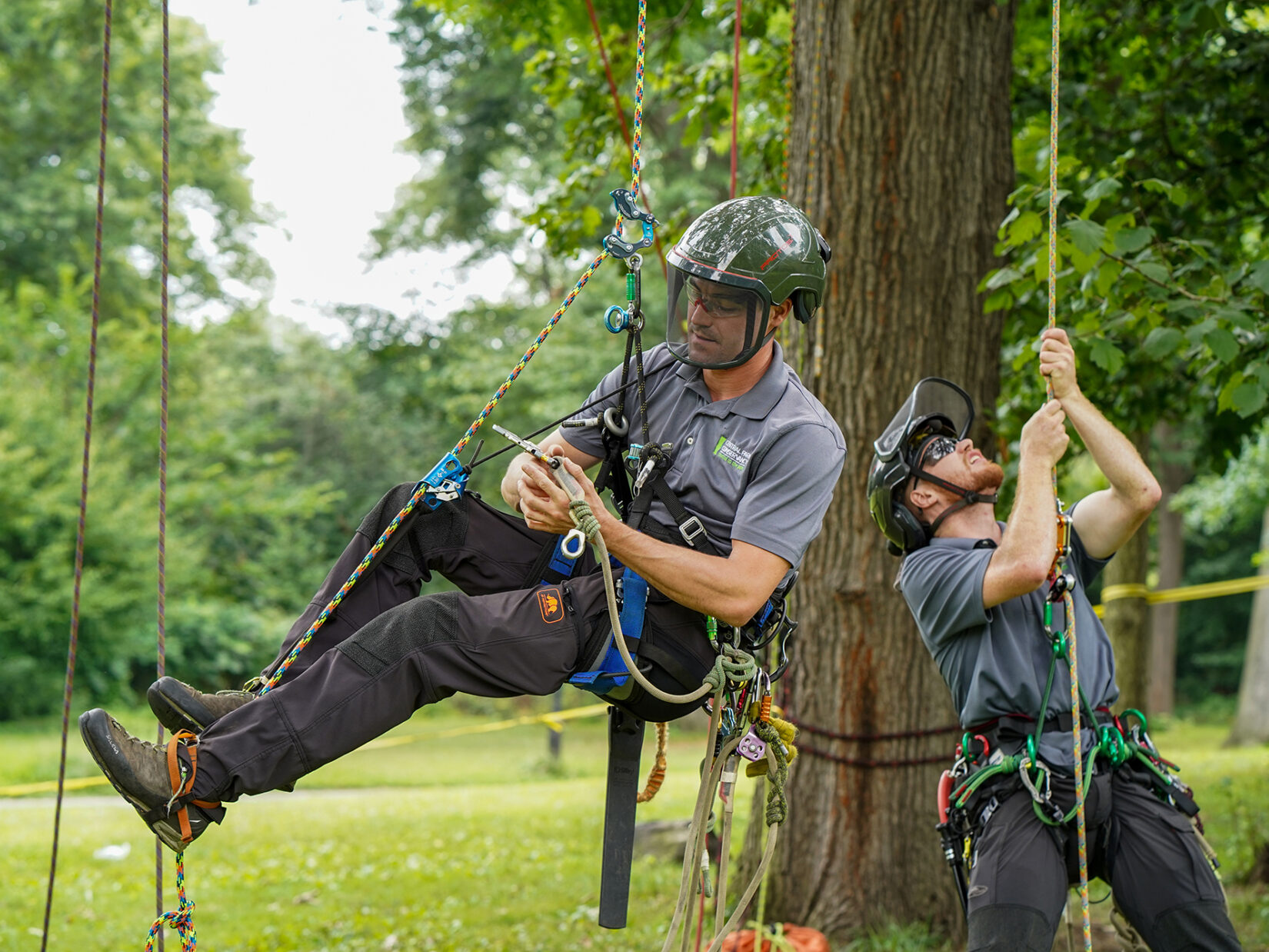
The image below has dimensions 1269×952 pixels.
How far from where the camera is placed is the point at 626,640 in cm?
290

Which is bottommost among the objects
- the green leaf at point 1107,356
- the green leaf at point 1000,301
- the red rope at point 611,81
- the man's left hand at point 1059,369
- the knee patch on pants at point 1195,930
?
the knee patch on pants at point 1195,930

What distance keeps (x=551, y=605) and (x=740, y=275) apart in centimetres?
95

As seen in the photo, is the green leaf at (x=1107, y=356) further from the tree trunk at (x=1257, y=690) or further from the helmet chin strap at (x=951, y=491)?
the tree trunk at (x=1257, y=690)

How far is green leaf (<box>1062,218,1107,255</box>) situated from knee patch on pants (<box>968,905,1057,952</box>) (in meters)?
2.16

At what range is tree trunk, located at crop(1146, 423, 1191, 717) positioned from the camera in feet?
60.1

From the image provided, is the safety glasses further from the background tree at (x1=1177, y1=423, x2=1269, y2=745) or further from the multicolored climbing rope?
the background tree at (x1=1177, y1=423, x2=1269, y2=745)

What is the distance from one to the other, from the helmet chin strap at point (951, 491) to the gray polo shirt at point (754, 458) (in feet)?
1.73

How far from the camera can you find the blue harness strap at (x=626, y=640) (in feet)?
9.26

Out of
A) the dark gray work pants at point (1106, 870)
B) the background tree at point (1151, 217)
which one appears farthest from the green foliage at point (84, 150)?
the dark gray work pants at point (1106, 870)

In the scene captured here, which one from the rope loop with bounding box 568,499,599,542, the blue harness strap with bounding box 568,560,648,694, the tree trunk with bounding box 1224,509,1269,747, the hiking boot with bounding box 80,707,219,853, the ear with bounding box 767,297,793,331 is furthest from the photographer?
the tree trunk with bounding box 1224,509,1269,747

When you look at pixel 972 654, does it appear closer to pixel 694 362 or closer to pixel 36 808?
pixel 694 362

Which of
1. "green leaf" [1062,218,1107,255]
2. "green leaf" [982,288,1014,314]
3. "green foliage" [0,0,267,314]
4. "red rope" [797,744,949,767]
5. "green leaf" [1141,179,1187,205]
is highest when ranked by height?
"green foliage" [0,0,267,314]

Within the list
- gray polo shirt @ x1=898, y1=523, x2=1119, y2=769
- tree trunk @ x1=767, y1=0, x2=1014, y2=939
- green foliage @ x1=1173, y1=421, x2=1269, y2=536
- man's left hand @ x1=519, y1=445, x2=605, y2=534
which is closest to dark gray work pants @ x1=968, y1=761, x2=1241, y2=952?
gray polo shirt @ x1=898, y1=523, x2=1119, y2=769

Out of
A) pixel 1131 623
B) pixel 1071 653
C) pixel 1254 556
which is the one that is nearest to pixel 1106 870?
pixel 1071 653
